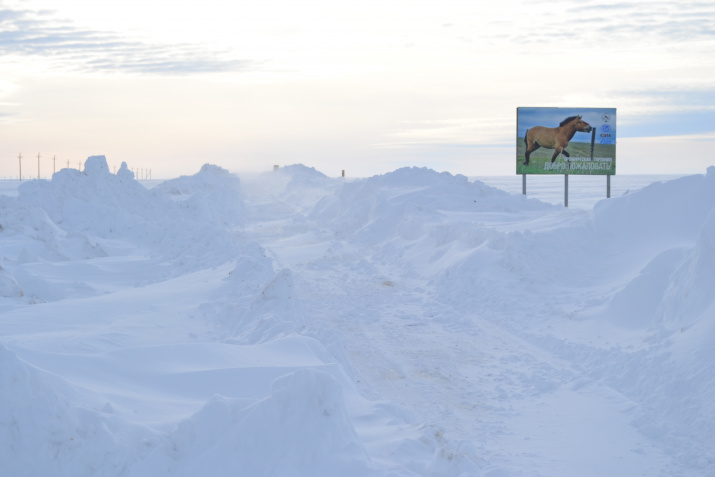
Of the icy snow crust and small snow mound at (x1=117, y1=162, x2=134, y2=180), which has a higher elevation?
small snow mound at (x1=117, y1=162, x2=134, y2=180)

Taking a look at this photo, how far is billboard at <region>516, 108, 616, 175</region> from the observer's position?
2322cm

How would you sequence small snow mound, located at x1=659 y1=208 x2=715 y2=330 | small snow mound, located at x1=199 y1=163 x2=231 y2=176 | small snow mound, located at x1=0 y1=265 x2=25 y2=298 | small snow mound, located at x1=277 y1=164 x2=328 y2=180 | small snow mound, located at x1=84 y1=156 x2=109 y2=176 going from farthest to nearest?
1. small snow mound, located at x1=277 y1=164 x2=328 y2=180
2. small snow mound, located at x1=199 y1=163 x2=231 y2=176
3. small snow mound, located at x1=84 y1=156 x2=109 y2=176
4. small snow mound, located at x1=0 y1=265 x2=25 y2=298
5. small snow mound, located at x1=659 y1=208 x2=715 y2=330

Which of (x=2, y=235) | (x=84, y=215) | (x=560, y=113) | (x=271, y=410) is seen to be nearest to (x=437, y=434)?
(x=271, y=410)

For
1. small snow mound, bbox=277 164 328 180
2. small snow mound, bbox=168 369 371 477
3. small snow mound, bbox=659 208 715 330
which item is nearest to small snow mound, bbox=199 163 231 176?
small snow mound, bbox=277 164 328 180

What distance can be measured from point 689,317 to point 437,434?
15.8 feet

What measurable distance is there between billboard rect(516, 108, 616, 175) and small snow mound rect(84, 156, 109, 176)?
14897mm

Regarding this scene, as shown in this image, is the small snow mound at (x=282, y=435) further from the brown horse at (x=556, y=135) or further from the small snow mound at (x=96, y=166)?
the brown horse at (x=556, y=135)

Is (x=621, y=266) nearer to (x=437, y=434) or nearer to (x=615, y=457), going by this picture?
(x=615, y=457)

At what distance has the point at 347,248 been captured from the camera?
62.6ft

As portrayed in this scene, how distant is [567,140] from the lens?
76.8ft

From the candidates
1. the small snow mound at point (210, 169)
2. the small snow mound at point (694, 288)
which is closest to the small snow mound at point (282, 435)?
the small snow mound at point (694, 288)

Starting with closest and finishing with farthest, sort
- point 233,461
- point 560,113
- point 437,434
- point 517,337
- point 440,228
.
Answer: point 233,461
point 437,434
point 517,337
point 440,228
point 560,113

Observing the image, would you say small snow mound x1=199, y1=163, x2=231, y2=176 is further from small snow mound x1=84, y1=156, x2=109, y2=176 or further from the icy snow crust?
the icy snow crust

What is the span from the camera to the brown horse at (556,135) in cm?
2327
